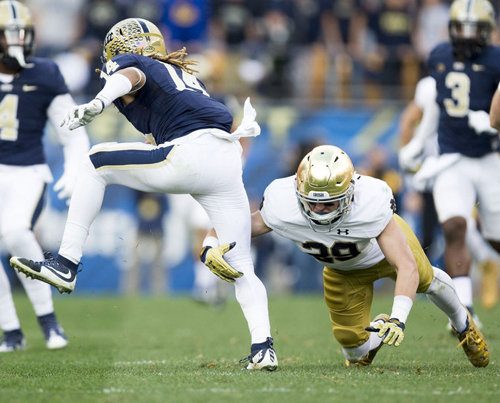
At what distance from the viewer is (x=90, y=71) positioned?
12109 mm

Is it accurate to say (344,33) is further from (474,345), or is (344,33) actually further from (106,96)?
(106,96)

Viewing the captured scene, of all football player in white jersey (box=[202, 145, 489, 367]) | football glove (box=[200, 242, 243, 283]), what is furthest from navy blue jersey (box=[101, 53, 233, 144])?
football glove (box=[200, 242, 243, 283])

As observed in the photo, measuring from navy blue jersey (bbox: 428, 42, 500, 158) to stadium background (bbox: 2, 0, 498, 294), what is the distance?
4.89 m

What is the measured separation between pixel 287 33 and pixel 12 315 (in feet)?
26.0

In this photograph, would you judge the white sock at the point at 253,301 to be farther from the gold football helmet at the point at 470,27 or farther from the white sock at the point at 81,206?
the gold football helmet at the point at 470,27

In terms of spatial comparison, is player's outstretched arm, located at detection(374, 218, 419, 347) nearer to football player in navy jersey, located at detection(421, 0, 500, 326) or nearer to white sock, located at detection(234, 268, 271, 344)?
white sock, located at detection(234, 268, 271, 344)

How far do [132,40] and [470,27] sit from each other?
2.93m

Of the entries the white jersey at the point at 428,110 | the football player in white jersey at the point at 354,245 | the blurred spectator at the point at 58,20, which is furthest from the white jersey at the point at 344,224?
the blurred spectator at the point at 58,20

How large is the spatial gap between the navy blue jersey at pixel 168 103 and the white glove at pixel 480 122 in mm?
2544

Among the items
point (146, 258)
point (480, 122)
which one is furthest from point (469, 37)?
point (146, 258)

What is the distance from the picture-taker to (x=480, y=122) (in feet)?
20.4

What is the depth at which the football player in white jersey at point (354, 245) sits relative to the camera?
13.4ft

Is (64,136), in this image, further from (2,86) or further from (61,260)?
(61,260)

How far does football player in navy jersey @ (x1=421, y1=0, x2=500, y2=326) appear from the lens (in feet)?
20.5
